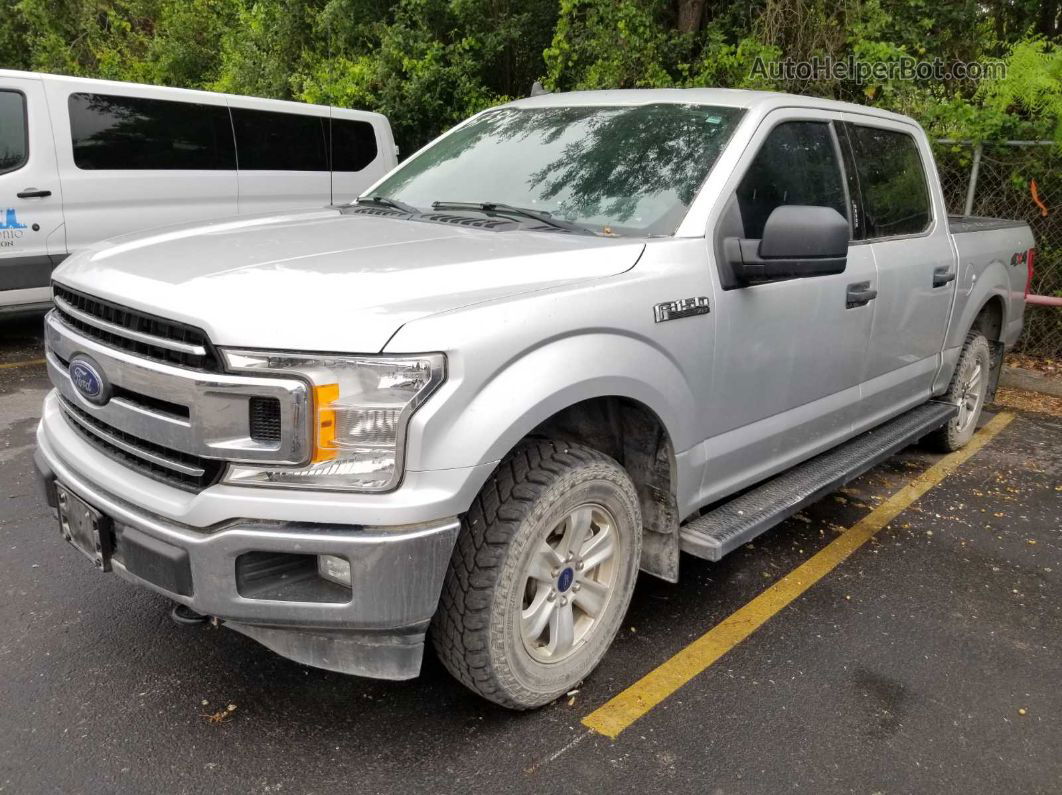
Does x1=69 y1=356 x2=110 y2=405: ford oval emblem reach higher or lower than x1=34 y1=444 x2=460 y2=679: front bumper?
higher

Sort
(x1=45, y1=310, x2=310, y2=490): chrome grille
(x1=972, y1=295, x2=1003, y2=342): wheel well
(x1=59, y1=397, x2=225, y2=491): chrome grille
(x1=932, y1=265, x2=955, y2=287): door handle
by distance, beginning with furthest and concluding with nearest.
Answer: (x1=972, y1=295, x2=1003, y2=342): wheel well, (x1=932, y1=265, x2=955, y2=287): door handle, (x1=59, y1=397, x2=225, y2=491): chrome grille, (x1=45, y1=310, x2=310, y2=490): chrome grille

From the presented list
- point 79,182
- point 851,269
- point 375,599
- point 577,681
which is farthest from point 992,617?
point 79,182

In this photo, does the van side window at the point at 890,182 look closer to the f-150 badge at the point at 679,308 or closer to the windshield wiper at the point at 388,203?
the f-150 badge at the point at 679,308

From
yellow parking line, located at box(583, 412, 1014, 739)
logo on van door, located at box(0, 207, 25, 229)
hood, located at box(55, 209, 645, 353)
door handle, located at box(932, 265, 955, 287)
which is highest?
hood, located at box(55, 209, 645, 353)

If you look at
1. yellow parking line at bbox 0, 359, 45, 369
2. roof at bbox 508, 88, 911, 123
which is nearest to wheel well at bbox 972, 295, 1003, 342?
roof at bbox 508, 88, 911, 123

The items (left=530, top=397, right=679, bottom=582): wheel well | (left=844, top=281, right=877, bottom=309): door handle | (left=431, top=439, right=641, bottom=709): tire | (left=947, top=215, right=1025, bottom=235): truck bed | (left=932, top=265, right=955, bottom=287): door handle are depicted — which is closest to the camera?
(left=431, top=439, right=641, bottom=709): tire

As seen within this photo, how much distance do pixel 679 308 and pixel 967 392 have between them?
345cm

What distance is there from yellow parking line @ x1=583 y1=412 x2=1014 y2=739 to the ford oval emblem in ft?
5.59

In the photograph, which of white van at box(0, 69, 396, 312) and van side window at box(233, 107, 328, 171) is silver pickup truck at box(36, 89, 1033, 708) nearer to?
white van at box(0, 69, 396, 312)

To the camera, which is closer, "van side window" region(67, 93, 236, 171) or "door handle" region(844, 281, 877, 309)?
"door handle" region(844, 281, 877, 309)

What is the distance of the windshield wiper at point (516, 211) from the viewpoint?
3162mm

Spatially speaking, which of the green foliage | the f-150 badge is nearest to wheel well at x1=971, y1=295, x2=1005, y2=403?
the green foliage

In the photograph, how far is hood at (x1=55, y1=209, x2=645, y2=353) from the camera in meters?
2.19

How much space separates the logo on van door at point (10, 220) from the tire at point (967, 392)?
6.56 meters
